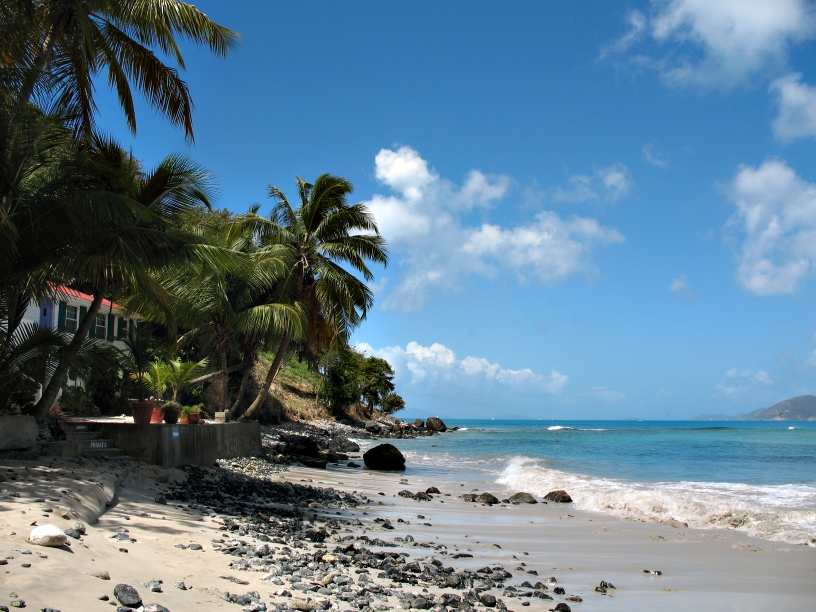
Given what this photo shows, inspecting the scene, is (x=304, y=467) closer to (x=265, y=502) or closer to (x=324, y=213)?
(x=265, y=502)

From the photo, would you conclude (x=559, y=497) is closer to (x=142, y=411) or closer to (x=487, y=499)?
(x=487, y=499)

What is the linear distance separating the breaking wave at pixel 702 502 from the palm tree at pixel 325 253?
8427 mm

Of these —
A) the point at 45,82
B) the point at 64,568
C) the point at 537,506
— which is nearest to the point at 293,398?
the point at 537,506

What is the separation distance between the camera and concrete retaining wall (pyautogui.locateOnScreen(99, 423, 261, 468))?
11625 millimetres

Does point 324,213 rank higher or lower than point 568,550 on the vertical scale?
higher

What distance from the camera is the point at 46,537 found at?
4.52 m

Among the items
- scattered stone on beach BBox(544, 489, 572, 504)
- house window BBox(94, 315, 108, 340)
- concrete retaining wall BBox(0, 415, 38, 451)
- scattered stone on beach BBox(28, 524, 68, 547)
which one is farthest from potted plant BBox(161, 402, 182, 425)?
house window BBox(94, 315, 108, 340)

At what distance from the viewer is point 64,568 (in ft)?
13.6

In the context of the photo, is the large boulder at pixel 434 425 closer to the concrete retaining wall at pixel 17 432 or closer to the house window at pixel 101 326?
the house window at pixel 101 326

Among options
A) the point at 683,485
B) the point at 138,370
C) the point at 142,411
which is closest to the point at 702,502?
the point at 683,485

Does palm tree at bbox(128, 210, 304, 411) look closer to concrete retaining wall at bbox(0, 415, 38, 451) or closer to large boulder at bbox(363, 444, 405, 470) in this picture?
large boulder at bbox(363, 444, 405, 470)

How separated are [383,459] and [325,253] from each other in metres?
7.63

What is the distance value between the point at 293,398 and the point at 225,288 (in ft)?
62.6

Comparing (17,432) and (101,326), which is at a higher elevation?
(101,326)
